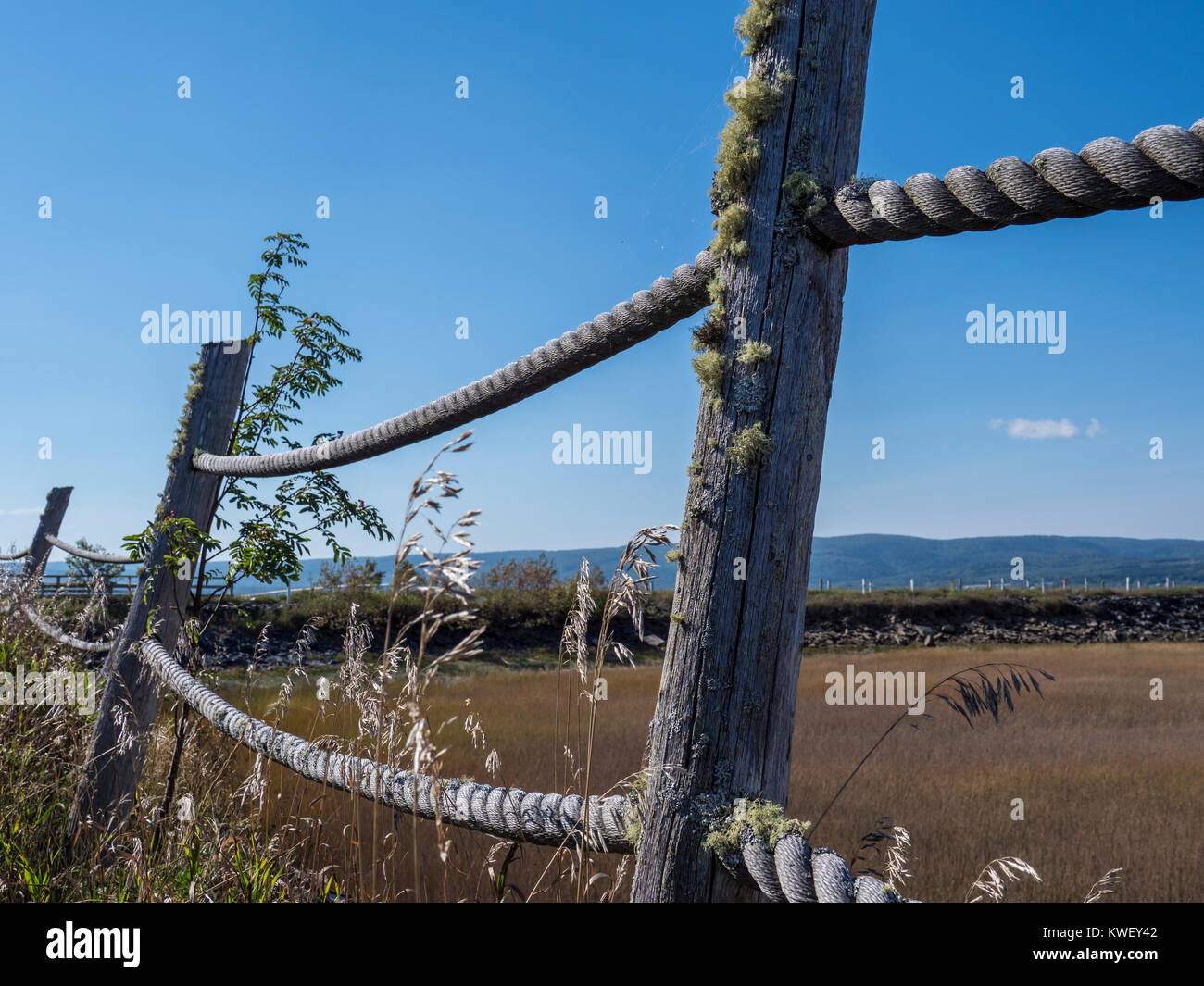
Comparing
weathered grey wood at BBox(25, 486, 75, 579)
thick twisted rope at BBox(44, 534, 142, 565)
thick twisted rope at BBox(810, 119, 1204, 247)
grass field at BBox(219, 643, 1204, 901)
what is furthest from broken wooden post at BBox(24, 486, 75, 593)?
thick twisted rope at BBox(810, 119, 1204, 247)

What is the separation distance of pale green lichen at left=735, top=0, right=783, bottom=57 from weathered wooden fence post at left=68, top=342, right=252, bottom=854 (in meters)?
3.20

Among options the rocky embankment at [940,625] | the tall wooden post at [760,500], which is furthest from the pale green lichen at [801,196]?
the rocky embankment at [940,625]

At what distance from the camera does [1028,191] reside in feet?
3.69

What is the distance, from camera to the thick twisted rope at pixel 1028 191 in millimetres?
1002

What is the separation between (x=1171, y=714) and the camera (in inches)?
324

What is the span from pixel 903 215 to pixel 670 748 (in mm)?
1036

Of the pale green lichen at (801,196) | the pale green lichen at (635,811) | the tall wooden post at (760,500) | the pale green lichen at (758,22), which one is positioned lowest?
the pale green lichen at (635,811)

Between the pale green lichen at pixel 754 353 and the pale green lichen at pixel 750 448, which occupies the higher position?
the pale green lichen at pixel 754 353

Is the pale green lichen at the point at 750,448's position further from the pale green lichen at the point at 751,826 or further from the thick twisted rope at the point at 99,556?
the thick twisted rope at the point at 99,556

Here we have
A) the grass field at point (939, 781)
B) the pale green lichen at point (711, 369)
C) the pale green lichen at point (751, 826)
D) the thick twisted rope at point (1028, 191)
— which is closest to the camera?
the thick twisted rope at point (1028, 191)

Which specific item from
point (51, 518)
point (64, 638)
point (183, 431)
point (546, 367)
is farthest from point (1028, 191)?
point (51, 518)

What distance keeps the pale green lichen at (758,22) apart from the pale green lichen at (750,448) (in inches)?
30.4
